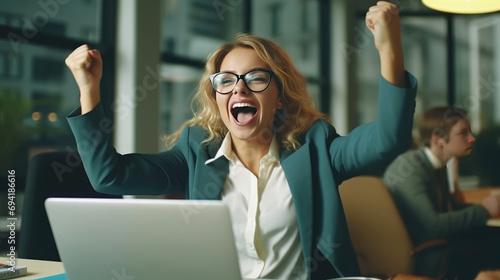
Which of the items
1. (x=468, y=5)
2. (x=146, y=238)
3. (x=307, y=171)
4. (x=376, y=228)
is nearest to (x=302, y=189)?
(x=307, y=171)

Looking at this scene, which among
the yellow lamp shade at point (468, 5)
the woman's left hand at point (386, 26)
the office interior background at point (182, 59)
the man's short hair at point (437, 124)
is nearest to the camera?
the woman's left hand at point (386, 26)

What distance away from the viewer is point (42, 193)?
1.54 meters

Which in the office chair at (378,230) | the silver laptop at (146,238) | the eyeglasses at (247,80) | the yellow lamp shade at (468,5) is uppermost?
the yellow lamp shade at (468,5)

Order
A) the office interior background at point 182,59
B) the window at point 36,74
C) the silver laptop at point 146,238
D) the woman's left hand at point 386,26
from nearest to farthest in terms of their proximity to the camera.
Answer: the silver laptop at point 146,238
the woman's left hand at point 386,26
the window at point 36,74
the office interior background at point 182,59

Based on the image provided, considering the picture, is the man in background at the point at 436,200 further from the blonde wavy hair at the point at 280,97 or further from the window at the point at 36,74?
the window at the point at 36,74

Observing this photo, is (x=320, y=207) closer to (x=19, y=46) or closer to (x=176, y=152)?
(x=176, y=152)

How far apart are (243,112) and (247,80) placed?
10 cm

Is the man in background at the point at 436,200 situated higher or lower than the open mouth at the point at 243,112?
lower

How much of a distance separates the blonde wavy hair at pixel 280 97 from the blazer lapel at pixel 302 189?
2.7 inches

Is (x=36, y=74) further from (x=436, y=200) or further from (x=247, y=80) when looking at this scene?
(x=436, y=200)

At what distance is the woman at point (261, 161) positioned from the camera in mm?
1320

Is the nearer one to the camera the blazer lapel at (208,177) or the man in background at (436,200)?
the blazer lapel at (208,177)

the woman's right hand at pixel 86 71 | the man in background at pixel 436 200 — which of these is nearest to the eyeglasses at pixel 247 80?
the woman's right hand at pixel 86 71

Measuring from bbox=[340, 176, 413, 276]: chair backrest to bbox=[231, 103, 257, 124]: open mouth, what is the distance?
802 millimetres
